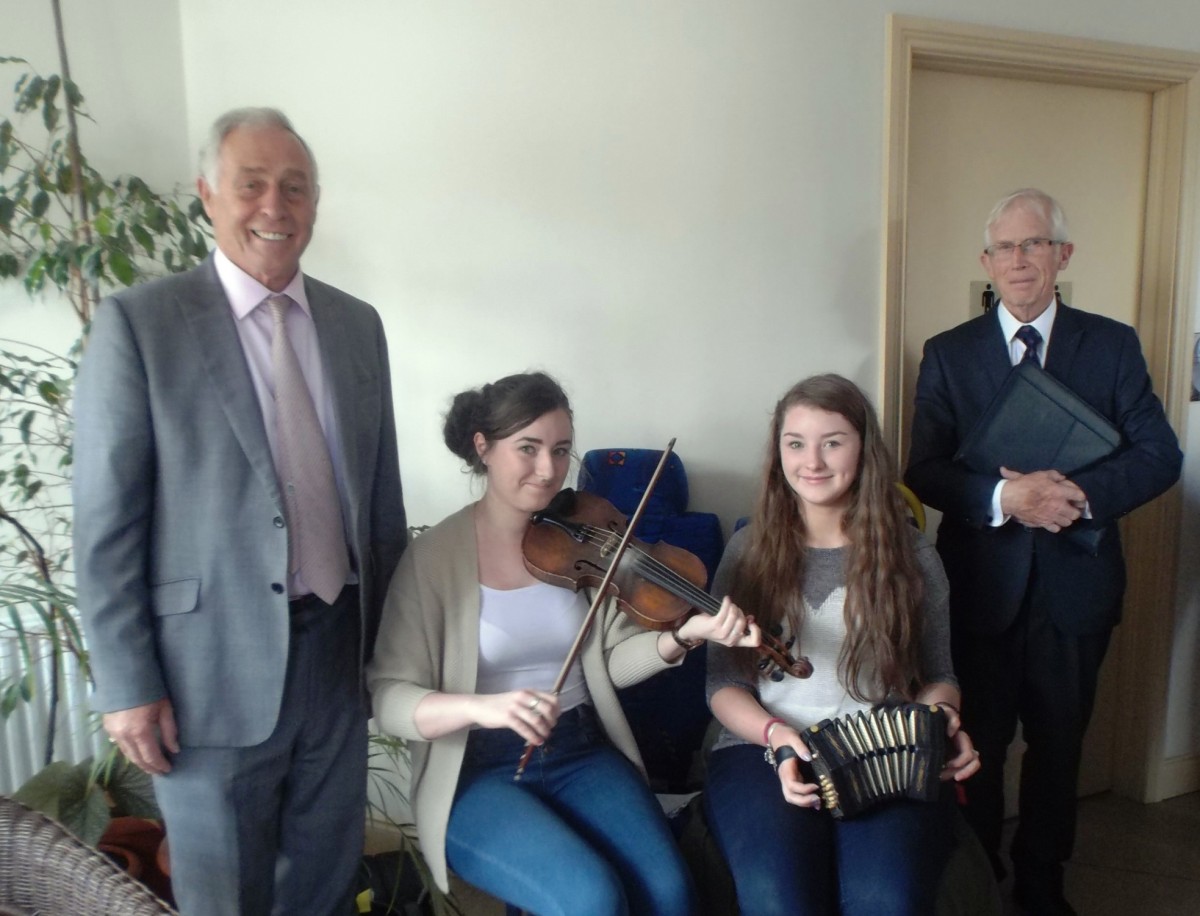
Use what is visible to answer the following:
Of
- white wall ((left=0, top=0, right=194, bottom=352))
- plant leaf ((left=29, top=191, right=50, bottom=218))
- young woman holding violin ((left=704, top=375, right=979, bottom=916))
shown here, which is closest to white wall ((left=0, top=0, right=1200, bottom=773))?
white wall ((left=0, top=0, right=194, bottom=352))

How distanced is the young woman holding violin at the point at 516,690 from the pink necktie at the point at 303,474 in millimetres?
174

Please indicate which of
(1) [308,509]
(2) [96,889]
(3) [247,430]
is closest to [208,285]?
(3) [247,430]

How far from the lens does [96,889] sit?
1.09 metres

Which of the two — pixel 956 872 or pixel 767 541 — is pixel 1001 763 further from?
pixel 767 541

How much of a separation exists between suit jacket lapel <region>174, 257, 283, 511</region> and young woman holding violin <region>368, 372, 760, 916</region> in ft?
1.12

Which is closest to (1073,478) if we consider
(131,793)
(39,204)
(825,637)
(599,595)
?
(825,637)

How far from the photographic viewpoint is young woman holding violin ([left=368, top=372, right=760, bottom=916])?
132cm

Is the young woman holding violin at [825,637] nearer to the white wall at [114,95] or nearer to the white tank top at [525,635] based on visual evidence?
the white tank top at [525,635]

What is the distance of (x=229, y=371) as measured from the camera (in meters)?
1.21

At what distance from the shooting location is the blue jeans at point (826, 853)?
4.22 feet

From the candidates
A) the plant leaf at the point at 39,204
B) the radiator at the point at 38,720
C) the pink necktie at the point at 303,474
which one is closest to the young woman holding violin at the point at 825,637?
the pink necktie at the point at 303,474

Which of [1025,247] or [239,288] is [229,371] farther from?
[1025,247]

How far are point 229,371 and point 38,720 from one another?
1.09 meters

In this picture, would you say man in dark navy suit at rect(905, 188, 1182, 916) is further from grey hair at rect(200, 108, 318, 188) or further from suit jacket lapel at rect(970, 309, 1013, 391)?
grey hair at rect(200, 108, 318, 188)
